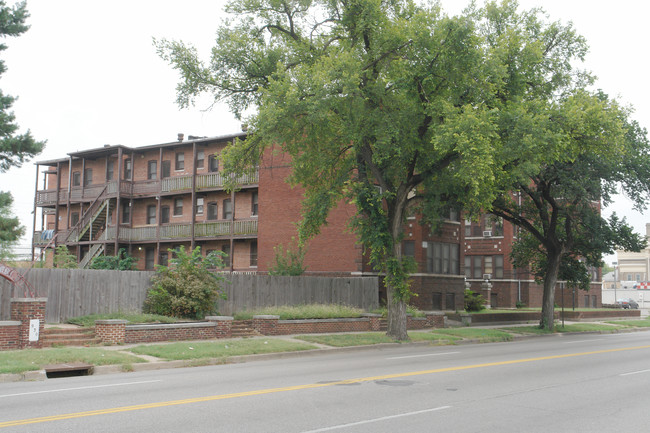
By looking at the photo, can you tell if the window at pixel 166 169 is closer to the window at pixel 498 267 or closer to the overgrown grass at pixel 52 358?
the window at pixel 498 267

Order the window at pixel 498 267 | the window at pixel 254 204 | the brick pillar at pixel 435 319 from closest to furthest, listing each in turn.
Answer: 1. the brick pillar at pixel 435 319
2. the window at pixel 254 204
3. the window at pixel 498 267

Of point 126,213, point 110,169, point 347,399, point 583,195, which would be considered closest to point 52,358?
point 347,399

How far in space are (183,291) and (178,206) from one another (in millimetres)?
23450

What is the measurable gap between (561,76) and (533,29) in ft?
8.21

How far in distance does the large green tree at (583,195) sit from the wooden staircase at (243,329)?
38.7ft

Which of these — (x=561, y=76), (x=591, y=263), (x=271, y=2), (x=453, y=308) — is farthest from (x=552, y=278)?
(x=271, y=2)

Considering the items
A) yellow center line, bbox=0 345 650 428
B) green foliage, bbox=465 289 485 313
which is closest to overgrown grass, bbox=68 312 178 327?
yellow center line, bbox=0 345 650 428

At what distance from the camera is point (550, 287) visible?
109 ft

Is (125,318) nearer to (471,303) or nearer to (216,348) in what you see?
(216,348)

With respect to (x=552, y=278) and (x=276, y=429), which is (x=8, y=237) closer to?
(x=276, y=429)

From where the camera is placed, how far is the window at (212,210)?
1743 inches

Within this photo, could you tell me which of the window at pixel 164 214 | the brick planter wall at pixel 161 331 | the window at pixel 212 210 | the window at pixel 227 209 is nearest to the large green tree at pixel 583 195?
the brick planter wall at pixel 161 331

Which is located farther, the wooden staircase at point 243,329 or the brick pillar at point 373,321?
the brick pillar at point 373,321

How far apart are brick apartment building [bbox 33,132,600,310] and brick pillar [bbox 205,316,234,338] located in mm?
13751
